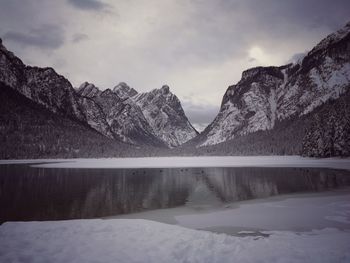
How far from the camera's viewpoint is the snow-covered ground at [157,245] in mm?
11672

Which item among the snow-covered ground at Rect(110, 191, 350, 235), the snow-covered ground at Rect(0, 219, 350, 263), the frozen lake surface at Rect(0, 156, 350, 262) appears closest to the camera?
the snow-covered ground at Rect(0, 219, 350, 263)

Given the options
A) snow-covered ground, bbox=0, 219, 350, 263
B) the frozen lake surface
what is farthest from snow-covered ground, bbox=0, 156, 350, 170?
snow-covered ground, bbox=0, 219, 350, 263

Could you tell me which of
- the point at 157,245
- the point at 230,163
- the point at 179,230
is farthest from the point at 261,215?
the point at 230,163

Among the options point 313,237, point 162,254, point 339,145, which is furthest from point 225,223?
point 339,145

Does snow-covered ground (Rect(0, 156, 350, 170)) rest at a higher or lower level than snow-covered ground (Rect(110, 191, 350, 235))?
higher

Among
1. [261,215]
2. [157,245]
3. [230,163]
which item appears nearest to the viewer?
[157,245]

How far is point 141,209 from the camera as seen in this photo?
963 inches

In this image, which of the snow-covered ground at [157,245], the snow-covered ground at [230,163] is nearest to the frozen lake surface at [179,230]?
the snow-covered ground at [157,245]

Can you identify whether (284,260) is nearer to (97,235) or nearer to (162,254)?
(162,254)

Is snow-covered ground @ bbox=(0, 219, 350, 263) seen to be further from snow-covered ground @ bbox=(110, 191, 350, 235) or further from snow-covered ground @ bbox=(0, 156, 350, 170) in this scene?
snow-covered ground @ bbox=(0, 156, 350, 170)

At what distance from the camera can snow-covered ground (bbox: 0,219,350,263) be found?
11.7 metres

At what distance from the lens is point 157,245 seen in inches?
532

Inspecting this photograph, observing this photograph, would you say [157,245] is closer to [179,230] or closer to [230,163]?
[179,230]

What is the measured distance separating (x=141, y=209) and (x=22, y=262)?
13572mm
